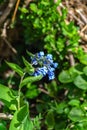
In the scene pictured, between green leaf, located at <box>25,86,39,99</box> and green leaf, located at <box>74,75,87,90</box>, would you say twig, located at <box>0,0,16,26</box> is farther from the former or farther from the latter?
green leaf, located at <box>74,75,87,90</box>

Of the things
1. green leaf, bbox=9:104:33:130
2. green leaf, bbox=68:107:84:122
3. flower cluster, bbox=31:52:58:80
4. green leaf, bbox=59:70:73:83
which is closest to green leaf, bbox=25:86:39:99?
green leaf, bbox=59:70:73:83

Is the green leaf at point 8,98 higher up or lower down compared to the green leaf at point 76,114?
higher up

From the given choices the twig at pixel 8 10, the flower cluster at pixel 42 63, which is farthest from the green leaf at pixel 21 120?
the twig at pixel 8 10

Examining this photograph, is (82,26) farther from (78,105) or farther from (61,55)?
(78,105)

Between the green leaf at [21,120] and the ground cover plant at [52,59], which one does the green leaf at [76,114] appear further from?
the green leaf at [21,120]

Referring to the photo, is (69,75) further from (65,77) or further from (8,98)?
(8,98)

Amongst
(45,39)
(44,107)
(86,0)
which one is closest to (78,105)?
(44,107)

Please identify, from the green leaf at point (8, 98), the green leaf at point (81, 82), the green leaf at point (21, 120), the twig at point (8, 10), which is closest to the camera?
the green leaf at point (21, 120)
